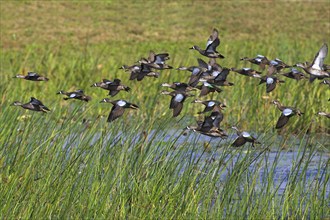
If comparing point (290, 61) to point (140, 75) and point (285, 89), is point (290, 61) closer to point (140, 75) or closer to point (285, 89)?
point (285, 89)

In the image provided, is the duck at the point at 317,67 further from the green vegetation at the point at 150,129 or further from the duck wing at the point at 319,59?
the green vegetation at the point at 150,129

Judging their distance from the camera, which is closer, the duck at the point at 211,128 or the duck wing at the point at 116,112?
the duck at the point at 211,128

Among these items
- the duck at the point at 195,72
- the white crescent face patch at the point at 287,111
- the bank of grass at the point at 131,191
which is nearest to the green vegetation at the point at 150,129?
the bank of grass at the point at 131,191

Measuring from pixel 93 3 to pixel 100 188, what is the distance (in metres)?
23.9

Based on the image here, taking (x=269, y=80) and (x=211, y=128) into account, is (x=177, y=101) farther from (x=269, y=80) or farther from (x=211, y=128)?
(x=269, y=80)

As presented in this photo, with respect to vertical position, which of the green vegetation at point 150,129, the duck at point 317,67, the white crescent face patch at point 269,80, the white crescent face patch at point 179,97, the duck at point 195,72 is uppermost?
the duck at point 317,67

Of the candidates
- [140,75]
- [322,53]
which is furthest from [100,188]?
[322,53]

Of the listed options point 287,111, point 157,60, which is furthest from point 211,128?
point 157,60

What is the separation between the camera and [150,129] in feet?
27.6

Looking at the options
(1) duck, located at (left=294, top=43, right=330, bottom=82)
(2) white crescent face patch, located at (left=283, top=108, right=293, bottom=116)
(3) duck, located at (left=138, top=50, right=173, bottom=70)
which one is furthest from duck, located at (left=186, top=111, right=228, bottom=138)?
(1) duck, located at (left=294, top=43, right=330, bottom=82)

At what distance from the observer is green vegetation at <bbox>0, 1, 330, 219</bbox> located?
22.3 ft

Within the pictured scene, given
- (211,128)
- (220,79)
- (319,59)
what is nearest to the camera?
(211,128)

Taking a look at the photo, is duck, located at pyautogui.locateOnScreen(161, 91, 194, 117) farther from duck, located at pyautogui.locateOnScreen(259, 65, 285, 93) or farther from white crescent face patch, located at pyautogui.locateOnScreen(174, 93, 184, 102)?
duck, located at pyautogui.locateOnScreen(259, 65, 285, 93)

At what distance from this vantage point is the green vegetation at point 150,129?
6.79 m
